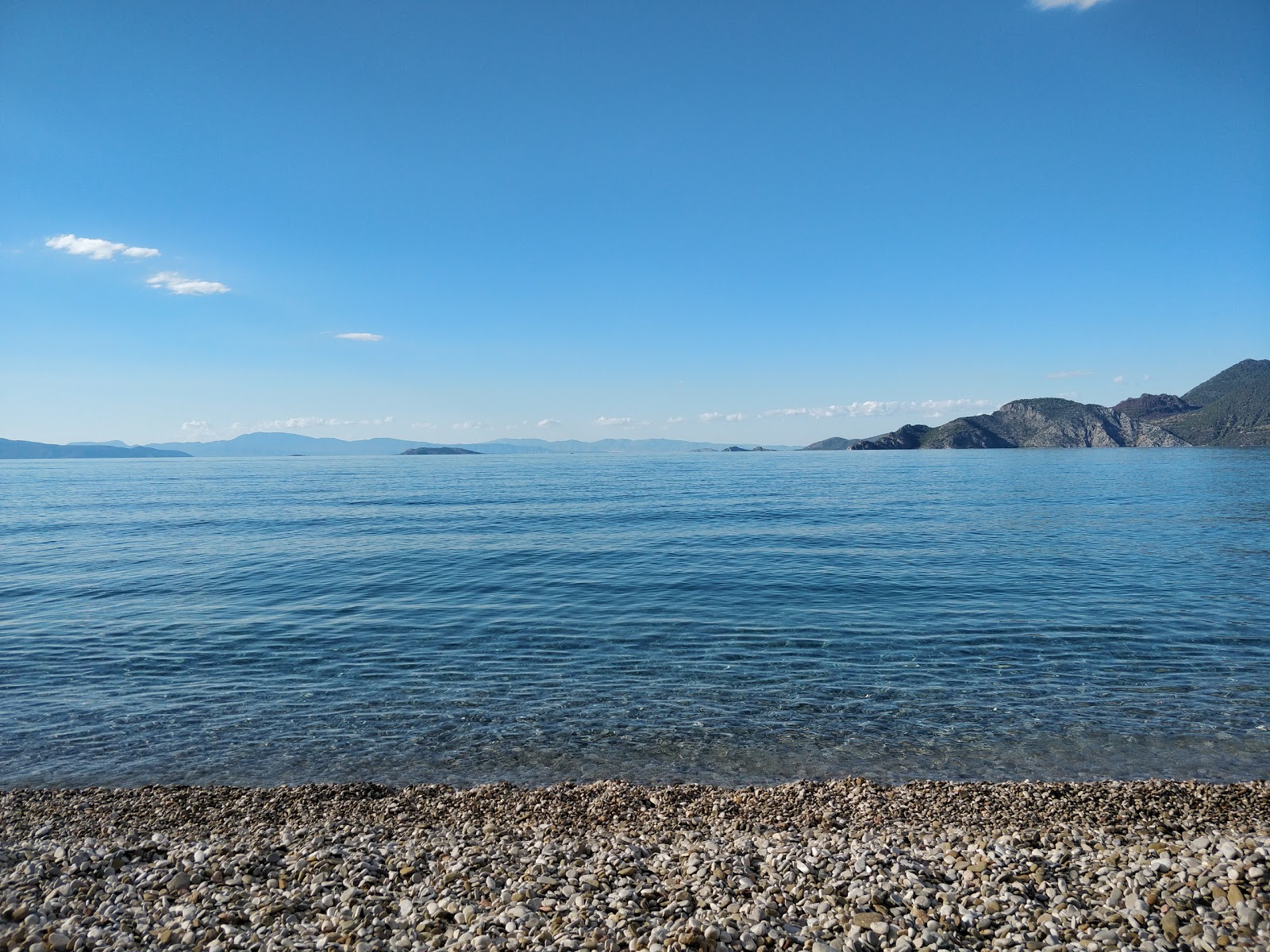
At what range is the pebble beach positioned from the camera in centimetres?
800

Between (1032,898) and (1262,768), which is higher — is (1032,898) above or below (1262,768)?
above

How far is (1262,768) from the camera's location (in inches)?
542

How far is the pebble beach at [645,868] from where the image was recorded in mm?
8000

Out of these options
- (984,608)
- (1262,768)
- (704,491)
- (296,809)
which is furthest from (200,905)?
(704,491)

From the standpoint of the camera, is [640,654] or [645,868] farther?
[640,654]

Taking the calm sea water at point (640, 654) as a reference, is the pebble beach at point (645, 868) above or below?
above

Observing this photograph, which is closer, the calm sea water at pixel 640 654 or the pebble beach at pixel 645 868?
the pebble beach at pixel 645 868

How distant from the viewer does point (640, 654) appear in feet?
73.1

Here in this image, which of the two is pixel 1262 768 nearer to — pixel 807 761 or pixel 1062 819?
pixel 1062 819

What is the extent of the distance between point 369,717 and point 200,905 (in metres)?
8.35

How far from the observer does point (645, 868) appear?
9562mm

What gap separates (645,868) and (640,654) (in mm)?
12724

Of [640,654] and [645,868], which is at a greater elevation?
[645,868]

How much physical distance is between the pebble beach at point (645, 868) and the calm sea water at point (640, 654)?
1794 millimetres
